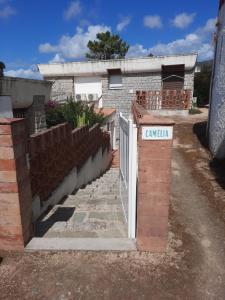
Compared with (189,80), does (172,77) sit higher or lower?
higher

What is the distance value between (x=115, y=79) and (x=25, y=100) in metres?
14.9

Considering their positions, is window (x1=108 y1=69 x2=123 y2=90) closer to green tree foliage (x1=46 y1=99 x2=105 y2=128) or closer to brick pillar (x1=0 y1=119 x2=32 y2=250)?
green tree foliage (x1=46 y1=99 x2=105 y2=128)

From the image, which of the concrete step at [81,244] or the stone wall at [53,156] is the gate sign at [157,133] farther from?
the stone wall at [53,156]

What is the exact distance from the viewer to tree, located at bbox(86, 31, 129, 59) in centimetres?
3947

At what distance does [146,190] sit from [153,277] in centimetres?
95

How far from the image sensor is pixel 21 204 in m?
3.26

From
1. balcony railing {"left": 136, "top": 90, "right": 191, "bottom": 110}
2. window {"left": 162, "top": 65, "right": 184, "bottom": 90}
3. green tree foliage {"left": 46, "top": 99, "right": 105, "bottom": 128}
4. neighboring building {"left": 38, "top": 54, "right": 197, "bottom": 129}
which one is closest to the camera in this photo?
green tree foliage {"left": 46, "top": 99, "right": 105, "bottom": 128}

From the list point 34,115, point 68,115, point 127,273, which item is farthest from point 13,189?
point 68,115

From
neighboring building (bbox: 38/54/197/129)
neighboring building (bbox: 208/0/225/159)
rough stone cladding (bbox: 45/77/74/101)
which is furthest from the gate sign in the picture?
rough stone cladding (bbox: 45/77/74/101)

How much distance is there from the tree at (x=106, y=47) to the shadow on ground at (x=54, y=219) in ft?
127

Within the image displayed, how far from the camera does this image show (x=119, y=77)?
21109mm

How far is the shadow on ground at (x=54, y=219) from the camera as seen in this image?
12.7ft

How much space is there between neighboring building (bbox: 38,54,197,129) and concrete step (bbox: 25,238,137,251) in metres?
16.4

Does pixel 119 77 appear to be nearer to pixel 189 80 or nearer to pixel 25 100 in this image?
pixel 189 80
